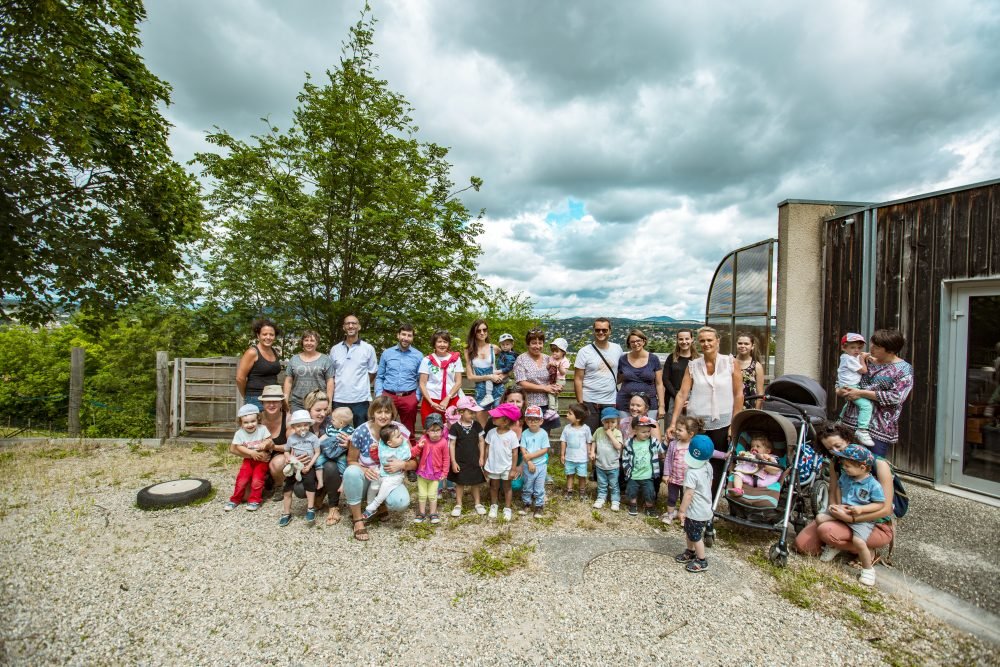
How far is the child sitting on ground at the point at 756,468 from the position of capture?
380 cm

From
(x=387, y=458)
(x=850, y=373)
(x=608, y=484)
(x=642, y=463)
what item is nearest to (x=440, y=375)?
(x=387, y=458)

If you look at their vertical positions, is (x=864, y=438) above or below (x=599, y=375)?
below

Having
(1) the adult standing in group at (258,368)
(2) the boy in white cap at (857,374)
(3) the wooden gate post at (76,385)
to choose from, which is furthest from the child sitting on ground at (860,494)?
(3) the wooden gate post at (76,385)

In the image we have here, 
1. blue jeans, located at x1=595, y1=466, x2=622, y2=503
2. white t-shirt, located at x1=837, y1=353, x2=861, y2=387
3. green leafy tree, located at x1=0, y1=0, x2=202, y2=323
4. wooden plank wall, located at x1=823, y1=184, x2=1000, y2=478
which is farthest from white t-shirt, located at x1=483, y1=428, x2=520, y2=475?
green leafy tree, located at x1=0, y1=0, x2=202, y2=323

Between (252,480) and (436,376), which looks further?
(436,376)

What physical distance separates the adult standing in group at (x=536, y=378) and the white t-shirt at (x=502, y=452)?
53 centimetres

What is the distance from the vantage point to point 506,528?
401 centimetres

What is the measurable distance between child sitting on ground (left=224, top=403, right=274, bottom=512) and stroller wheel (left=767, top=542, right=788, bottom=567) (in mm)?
4663

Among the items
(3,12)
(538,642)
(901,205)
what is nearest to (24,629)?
(538,642)

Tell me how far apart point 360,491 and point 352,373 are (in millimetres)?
1448

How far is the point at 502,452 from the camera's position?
4.26 m

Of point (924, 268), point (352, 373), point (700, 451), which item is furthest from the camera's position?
point (924, 268)

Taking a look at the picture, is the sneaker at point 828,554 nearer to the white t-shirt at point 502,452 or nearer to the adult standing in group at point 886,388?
the adult standing in group at point 886,388

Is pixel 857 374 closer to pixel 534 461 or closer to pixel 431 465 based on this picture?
pixel 534 461
